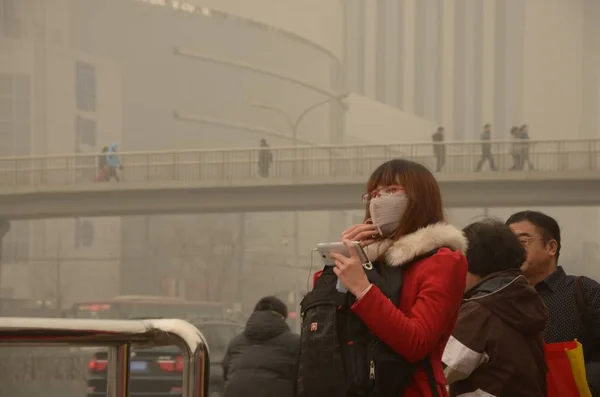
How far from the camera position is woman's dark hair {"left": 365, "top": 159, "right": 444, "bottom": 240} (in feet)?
10.2

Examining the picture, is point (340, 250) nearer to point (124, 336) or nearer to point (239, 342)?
point (124, 336)

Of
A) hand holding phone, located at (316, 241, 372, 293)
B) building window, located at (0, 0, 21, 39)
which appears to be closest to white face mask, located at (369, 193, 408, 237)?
hand holding phone, located at (316, 241, 372, 293)

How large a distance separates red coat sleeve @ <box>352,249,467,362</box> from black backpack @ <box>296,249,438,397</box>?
0.04 metres

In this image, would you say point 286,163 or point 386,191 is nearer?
point 386,191

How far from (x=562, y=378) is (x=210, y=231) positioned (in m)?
63.3

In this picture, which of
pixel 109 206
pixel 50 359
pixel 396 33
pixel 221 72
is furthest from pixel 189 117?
pixel 50 359

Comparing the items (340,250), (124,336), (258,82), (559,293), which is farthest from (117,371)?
(258,82)

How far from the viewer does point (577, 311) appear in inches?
165

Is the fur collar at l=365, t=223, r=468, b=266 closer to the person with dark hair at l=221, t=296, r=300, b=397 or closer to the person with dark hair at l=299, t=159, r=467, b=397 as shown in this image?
the person with dark hair at l=299, t=159, r=467, b=397

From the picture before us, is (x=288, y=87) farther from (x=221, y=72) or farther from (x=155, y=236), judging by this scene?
(x=155, y=236)

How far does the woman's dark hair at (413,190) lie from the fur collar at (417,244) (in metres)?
0.04

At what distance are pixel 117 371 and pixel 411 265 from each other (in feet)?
3.46

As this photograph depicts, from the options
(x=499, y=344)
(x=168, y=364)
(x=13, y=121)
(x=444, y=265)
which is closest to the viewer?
(x=444, y=265)

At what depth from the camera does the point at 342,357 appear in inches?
115
